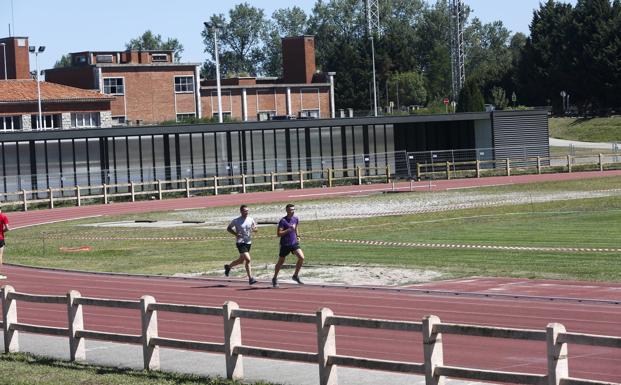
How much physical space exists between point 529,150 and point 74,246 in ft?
155

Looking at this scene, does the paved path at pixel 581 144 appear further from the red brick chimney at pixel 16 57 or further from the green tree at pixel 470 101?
the red brick chimney at pixel 16 57

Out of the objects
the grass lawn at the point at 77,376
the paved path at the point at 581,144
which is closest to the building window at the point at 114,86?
the paved path at the point at 581,144

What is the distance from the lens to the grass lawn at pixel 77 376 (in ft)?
47.6

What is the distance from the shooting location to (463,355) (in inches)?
607

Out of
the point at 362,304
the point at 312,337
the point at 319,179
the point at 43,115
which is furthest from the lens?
the point at 43,115

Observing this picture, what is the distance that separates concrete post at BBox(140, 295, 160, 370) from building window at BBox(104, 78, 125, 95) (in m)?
84.5

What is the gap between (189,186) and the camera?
228 ft

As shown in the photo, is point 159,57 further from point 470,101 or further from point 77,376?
point 77,376

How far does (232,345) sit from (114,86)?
282ft

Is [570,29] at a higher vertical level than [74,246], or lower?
higher

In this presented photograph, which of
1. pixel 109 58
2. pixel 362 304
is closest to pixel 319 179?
pixel 109 58

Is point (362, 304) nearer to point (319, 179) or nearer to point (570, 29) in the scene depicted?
point (319, 179)

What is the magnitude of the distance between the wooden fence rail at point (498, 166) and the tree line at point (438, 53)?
11.8m

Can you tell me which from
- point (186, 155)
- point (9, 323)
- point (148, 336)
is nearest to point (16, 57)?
point (186, 155)
